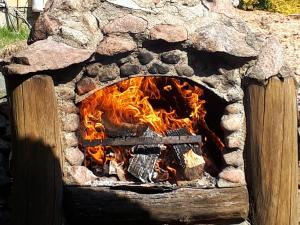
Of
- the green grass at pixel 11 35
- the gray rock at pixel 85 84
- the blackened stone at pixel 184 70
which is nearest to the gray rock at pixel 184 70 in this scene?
the blackened stone at pixel 184 70

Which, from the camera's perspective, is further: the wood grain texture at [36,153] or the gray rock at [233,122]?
the gray rock at [233,122]

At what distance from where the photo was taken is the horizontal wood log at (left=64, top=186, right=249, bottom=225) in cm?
468

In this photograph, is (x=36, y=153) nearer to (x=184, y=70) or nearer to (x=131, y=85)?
(x=131, y=85)

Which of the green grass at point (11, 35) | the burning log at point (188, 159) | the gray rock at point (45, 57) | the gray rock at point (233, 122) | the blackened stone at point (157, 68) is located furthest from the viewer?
the green grass at point (11, 35)

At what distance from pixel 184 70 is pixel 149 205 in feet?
3.69

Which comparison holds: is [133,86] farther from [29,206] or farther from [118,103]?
[29,206]

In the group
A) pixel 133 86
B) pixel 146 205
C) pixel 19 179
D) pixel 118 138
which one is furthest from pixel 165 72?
pixel 19 179

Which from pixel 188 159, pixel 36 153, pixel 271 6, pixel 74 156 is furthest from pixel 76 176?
pixel 271 6

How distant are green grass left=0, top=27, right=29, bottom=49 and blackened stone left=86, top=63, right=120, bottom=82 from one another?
5.63 m

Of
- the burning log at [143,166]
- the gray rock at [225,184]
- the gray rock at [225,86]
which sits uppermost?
the gray rock at [225,86]

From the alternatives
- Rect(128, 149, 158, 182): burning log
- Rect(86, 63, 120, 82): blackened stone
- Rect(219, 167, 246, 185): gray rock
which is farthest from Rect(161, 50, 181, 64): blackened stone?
Rect(219, 167, 246, 185): gray rock

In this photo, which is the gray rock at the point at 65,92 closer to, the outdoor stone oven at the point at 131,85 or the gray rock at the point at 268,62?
the outdoor stone oven at the point at 131,85

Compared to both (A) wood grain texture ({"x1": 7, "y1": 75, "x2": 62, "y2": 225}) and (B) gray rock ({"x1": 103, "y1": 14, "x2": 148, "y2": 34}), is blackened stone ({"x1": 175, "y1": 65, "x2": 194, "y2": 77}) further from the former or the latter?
(A) wood grain texture ({"x1": 7, "y1": 75, "x2": 62, "y2": 225})

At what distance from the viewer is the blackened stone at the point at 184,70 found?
4.68m
